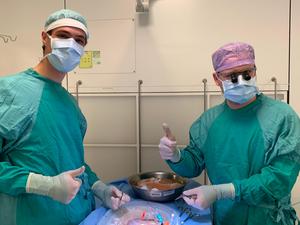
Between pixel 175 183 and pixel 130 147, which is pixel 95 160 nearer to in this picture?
pixel 130 147

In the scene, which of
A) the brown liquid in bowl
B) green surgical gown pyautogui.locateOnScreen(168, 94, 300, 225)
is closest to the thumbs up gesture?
the brown liquid in bowl

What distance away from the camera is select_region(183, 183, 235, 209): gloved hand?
1175 millimetres

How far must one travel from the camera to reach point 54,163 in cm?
113

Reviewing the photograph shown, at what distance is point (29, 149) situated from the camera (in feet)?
3.55

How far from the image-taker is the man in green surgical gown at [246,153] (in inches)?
46.7

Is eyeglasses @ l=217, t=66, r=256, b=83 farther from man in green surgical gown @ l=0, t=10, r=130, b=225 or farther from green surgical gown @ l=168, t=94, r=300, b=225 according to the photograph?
man in green surgical gown @ l=0, t=10, r=130, b=225

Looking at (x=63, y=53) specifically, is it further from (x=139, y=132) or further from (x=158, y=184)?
(x=139, y=132)

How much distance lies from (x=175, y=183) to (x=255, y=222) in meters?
0.41

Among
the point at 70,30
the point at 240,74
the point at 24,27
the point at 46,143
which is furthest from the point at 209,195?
the point at 24,27

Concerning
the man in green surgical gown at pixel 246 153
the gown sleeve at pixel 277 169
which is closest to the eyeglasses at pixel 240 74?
the man in green surgical gown at pixel 246 153

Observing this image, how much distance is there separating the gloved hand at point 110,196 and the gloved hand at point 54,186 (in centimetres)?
24

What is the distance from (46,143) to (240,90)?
85cm

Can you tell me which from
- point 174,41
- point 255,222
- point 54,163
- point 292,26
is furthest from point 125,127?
point 292,26

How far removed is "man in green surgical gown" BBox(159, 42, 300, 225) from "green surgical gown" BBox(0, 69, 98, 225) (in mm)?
506
